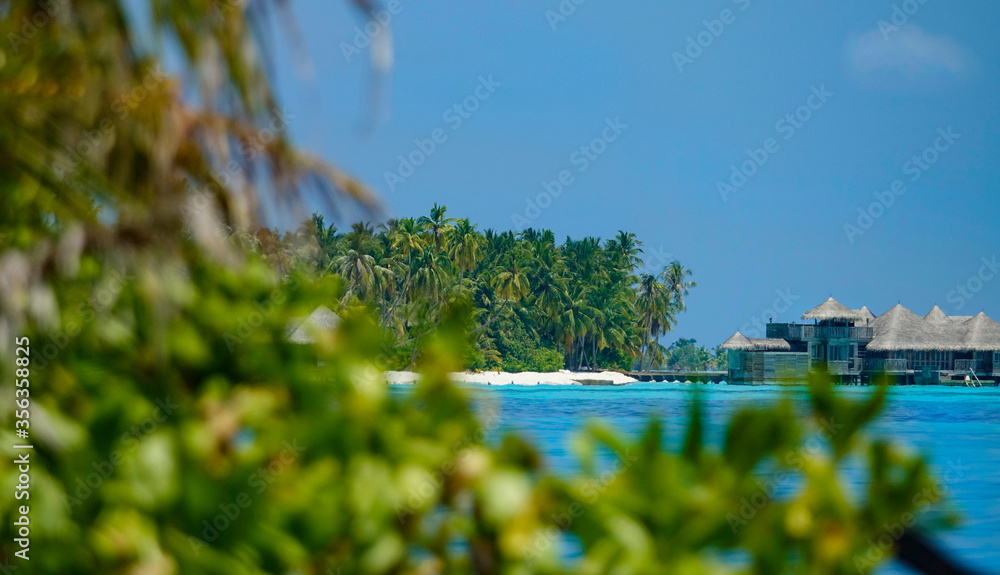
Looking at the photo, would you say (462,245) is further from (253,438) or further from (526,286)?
(253,438)

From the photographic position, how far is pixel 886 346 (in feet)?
150

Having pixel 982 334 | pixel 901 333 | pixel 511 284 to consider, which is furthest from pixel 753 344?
pixel 511 284

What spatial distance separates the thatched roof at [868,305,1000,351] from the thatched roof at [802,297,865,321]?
182cm

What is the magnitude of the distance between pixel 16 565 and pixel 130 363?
0.27m

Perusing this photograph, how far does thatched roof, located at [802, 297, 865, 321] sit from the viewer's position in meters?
44.9

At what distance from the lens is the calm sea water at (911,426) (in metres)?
1.21

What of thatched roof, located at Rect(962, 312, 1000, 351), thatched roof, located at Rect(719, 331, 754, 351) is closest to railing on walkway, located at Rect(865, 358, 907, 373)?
thatched roof, located at Rect(962, 312, 1000, 351)

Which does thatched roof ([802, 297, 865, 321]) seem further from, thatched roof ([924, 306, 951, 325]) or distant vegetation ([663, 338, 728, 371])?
distant vegetation ([663, 338, 728, 371])

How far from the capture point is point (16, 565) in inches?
41.6

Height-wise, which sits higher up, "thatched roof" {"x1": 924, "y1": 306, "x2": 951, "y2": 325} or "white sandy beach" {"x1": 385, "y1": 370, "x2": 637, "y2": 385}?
"thatched roof" {"x1": 924, "y1": 306, "x2": 951, "y2": 325}

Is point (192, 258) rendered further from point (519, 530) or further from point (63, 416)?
point (519, 530)

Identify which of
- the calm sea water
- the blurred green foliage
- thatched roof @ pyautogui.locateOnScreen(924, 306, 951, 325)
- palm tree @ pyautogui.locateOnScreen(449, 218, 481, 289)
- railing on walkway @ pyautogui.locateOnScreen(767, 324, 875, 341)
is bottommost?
the calm sea water

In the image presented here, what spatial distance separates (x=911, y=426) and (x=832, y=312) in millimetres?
23988

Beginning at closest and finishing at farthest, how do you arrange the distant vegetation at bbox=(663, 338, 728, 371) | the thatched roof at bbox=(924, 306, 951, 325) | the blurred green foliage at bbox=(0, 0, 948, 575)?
the blurred green foliage at bbox=(0, 0, 948, 575) < the thatched roof at bbox=(924, 306, 951, 325) < the distant vegetation at bbox=(663, 338, 728, 371)
